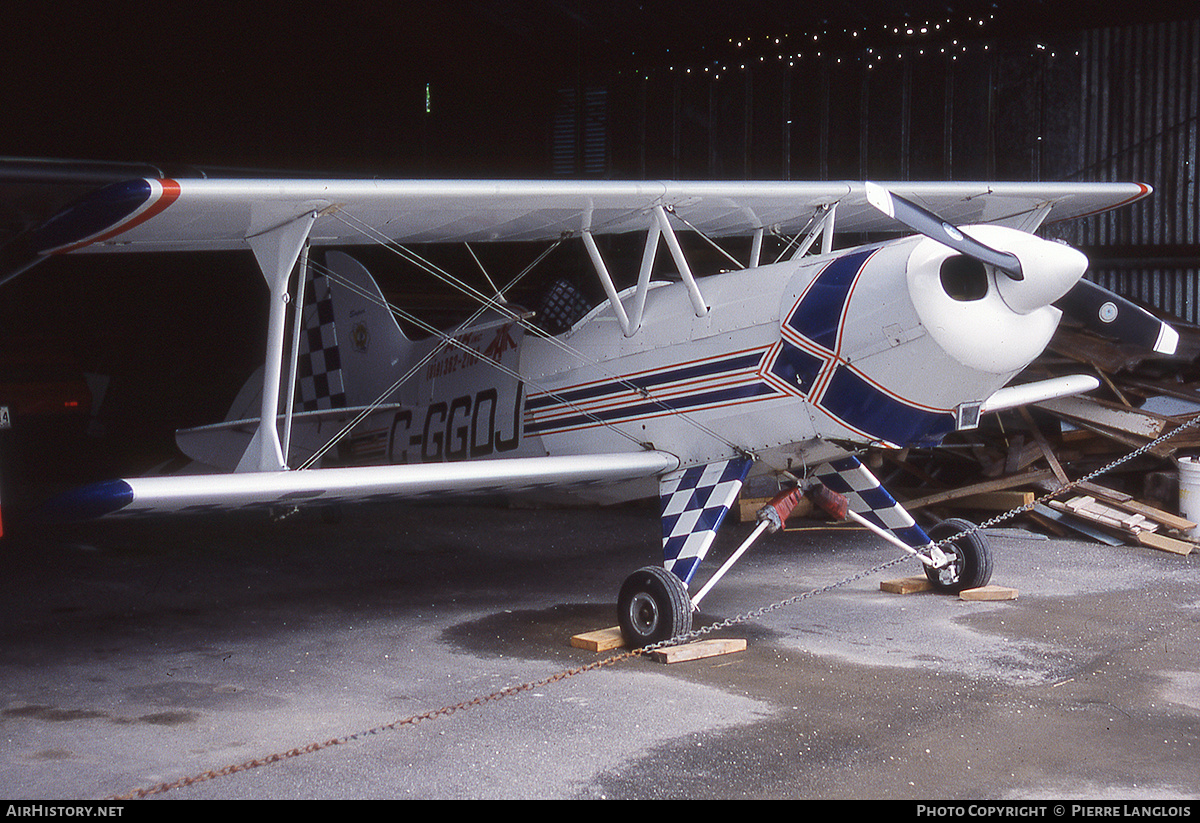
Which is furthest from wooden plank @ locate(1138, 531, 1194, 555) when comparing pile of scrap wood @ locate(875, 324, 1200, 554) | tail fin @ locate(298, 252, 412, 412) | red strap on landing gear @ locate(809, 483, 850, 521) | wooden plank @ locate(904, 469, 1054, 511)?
tail fin @ locate(298, 252, 412, 412)

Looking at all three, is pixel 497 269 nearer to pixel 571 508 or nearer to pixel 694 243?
pixel 694 243

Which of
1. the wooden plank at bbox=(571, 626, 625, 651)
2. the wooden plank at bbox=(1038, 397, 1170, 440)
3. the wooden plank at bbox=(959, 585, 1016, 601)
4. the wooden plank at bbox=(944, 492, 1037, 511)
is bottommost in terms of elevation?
the wooden plank at bbox=(959, 585, 1016, 601)

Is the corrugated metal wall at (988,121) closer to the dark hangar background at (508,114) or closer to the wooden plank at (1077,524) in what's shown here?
the dark hangar background at (508,114)

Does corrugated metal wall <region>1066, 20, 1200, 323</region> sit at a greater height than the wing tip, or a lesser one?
greater

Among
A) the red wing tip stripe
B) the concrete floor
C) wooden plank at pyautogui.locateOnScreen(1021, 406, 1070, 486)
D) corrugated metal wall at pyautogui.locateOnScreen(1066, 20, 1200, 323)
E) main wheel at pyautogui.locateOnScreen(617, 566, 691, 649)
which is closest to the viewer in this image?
the concrete floor

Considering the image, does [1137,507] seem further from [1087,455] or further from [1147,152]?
[1147,152]

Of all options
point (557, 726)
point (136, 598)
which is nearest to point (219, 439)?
point (136, 598)

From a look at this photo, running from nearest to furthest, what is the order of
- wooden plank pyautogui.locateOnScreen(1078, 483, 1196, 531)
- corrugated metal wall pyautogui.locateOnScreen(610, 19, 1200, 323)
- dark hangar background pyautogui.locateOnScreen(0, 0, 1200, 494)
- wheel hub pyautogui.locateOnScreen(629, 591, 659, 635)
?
wheel hub pyautogui.locateOnScreen(629, 591, 659, 635), wooden plank pyautogui.locateOnScreen(1078, 483, 1196, 531), corrugated metal wall pyautogui.locateOnScreen(610, 19, 1200, 323), dark hangar background pyautogui.locateOnScreen(0, 0, 1200, 494)

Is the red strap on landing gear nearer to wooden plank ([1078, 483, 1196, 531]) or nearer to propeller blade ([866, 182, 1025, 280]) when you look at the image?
propeller blade ([866, 182, 1025, 280])

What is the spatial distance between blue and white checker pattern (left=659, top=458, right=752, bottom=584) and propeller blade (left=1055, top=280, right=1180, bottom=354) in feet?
6.48

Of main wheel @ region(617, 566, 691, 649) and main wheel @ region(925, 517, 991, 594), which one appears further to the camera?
main wheel @ region(925, 517, 991, 594)

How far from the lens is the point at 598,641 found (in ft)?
17.9

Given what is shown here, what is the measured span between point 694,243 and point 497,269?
3029 millimetres

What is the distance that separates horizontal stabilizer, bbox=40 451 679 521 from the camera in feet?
14.2
